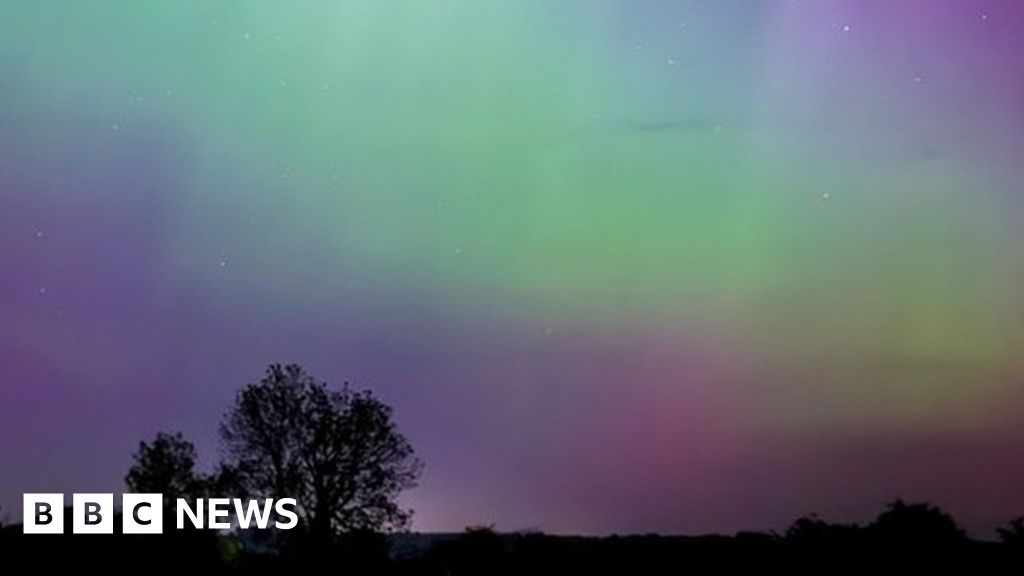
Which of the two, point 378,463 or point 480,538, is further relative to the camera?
point 378,463

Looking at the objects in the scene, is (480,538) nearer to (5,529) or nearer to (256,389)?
(256,389)

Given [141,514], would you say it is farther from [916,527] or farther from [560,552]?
[916,527]

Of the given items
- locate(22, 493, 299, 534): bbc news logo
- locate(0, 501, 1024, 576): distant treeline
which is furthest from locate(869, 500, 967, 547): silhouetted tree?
locate(22, 493, 299, 534): bbc news logo

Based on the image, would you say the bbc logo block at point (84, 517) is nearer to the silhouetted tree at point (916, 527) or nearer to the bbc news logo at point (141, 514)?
the bbc news logo at point (141, 514)

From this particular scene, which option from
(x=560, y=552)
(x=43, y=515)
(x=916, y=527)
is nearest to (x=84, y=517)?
(x=43, y=515)

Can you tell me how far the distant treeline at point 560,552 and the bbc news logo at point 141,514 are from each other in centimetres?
109

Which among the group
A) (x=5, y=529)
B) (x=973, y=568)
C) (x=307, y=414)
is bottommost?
(x=973, y=568)

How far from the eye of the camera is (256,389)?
12788cm

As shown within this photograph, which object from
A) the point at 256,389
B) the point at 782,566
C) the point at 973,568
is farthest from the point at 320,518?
the point at 973,568

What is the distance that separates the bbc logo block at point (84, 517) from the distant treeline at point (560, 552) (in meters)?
0.80

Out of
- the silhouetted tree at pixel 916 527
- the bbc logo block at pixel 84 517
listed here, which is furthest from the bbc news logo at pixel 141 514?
the silhouetted tree at pixel 916 527

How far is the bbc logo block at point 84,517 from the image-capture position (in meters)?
90.0

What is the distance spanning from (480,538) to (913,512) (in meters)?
33.7

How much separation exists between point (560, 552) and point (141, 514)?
3065cm
